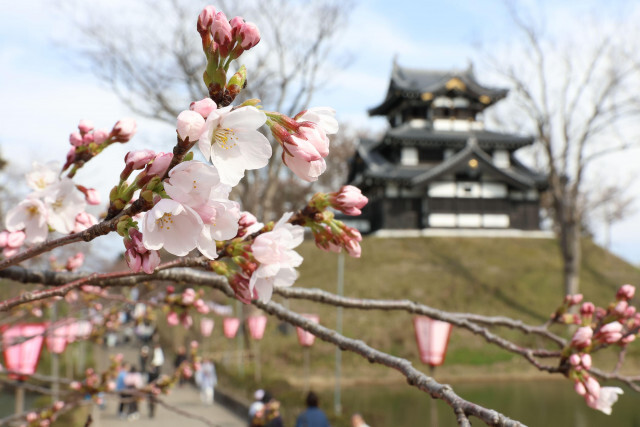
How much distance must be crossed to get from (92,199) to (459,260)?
1037 inches

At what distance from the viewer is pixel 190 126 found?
32.5 inches

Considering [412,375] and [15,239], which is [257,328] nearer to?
[15,239]

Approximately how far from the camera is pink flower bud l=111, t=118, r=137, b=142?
1623mm

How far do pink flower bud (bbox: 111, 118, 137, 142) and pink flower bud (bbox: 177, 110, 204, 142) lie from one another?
34.3 inches

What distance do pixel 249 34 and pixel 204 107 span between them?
0.18m

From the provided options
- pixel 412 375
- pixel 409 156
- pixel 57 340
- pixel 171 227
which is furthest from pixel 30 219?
pixel 409 156

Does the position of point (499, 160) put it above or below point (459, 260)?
above

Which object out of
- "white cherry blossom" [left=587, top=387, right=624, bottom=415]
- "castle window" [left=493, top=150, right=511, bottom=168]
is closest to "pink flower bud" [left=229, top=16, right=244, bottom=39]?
"white cherry blossom" [left=587, top=387, right=624, bottom=415]

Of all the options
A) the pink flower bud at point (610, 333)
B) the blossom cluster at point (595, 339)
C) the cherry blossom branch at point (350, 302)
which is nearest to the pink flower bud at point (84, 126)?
the cherry blossom branch at point (350, 302)

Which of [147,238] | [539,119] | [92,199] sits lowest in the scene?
[147,238]

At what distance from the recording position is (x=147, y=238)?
887 millimetres

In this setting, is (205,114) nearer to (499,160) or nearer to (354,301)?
(354,301)

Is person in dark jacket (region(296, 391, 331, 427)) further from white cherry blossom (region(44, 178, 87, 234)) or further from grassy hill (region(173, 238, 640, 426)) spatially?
white cherry blossom (region(44, 178, 87, 234))

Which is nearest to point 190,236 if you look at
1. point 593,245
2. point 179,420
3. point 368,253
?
point 179,420
